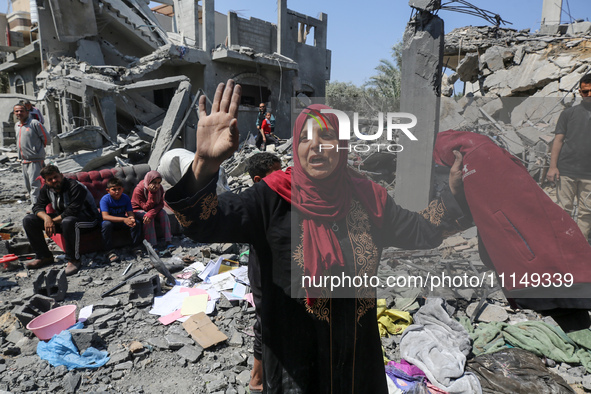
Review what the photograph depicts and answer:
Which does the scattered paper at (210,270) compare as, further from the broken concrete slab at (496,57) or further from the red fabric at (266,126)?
the broken concrete slab at (496,57)

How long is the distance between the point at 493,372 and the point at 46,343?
158 inches

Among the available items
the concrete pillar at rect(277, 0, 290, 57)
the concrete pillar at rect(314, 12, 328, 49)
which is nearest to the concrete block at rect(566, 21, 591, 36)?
the concrete pillar at rect(277, 0, 290, 57)

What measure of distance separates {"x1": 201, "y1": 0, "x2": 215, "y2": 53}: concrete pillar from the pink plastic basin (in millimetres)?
12343

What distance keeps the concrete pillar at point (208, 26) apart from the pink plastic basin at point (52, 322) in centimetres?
1234

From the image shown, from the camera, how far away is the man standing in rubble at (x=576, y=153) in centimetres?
244

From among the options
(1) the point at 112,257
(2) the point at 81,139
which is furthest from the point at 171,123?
(1) the point at 112,257

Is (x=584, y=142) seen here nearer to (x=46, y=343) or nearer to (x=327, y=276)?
(x=327, y=276)

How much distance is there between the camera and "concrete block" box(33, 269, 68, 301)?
14.5 ft

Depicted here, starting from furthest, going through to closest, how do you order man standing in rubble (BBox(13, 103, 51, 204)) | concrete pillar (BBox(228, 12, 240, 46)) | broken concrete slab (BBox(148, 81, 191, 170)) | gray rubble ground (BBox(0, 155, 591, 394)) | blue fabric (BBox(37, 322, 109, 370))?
concrete pillar (BBox(228, 12, 240, 46)) < broken concrete slab (BBox(148, 81, 191, 170)) < man standing in rubble (BBox(13, 103, 51, 204)) < blue fabric (BBox(37, 322, 109, 370)) < gray rubble ground (BBox(0, 155, 591, 394))

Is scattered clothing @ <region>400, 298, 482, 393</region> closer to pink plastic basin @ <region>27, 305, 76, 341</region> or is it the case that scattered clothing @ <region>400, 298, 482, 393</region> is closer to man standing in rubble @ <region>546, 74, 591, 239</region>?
man standing in rubble @ <region>546, 74, 591, 239</region>

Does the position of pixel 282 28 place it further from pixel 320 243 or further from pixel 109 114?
pixel 320 243

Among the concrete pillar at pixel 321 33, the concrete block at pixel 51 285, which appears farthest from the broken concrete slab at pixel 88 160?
the concrete pillar at pixel 321 33

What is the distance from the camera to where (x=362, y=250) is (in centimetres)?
162

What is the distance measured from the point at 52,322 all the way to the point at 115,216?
2.32 m
